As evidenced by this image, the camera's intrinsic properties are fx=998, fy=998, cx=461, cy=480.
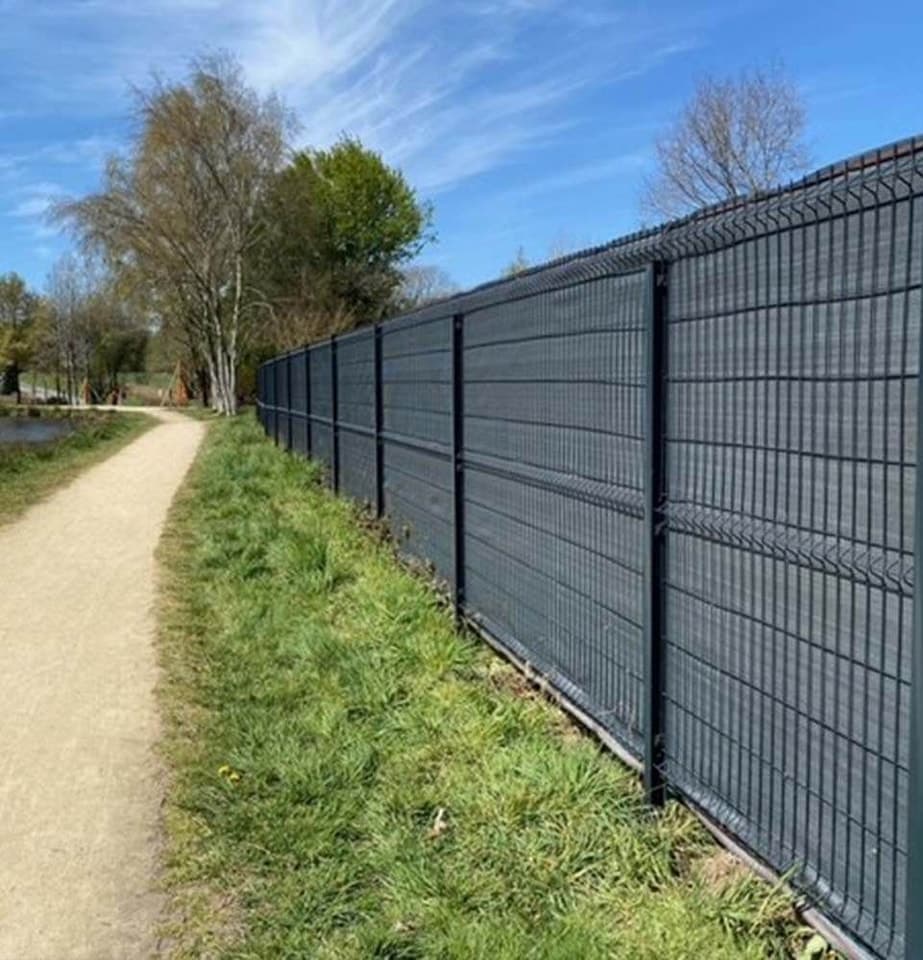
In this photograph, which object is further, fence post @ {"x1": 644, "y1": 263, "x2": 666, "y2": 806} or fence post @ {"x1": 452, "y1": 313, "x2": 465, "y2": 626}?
fence post @ {"x1": 452, "y1": 313, "x2": 465, "y2": 626}

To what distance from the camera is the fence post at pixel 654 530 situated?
9.92 ft

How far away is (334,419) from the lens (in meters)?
10.7

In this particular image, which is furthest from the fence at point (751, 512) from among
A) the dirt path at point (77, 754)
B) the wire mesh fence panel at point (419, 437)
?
the dirt path at point (77, 754)

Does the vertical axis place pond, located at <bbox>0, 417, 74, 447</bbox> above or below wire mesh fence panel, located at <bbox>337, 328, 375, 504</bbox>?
below

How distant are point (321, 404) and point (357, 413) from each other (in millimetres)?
2881

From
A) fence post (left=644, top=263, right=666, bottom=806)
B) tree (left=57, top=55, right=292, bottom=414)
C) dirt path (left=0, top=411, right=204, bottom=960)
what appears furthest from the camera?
tree (left=57, top=55, right=292, bottom=414)

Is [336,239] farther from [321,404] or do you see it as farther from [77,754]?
[77,754]

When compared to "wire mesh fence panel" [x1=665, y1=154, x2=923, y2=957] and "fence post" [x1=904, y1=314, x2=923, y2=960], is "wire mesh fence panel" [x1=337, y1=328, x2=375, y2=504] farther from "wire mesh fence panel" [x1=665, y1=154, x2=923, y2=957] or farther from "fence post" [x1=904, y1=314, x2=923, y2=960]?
"fence post" [x1=904, y1=314, x2=923, y2=960]

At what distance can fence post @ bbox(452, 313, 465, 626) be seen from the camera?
539 cm

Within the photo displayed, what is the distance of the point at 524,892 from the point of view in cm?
276

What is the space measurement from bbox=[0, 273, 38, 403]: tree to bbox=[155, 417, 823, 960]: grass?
65.9m

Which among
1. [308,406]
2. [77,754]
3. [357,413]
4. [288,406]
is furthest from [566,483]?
[288,406]

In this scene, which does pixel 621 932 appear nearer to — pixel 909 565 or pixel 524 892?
pixel 524 892

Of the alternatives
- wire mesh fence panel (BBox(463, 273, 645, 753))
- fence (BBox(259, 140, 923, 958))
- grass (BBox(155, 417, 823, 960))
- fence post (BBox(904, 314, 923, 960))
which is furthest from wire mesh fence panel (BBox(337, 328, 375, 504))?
fence post (BBox(904, 314, 923, 960))
